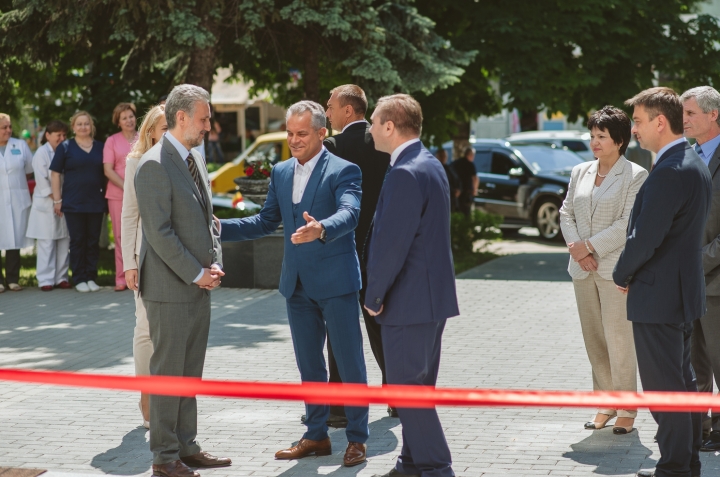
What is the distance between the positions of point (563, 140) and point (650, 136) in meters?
21.5

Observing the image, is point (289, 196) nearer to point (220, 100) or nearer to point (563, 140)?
point (563, 140)

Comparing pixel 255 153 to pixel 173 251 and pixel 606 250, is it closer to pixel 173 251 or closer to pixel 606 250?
pixel 606 250

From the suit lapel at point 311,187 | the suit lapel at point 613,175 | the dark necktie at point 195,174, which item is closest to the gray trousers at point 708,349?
the suit lapel at point 613,175

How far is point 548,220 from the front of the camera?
65.7 ft

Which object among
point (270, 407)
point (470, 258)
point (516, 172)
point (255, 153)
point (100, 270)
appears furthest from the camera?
point (255, 153)

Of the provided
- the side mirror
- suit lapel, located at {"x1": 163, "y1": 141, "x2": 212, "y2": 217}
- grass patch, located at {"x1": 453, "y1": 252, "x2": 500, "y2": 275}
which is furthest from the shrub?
suit lapel, located at {"x1": 163, "y1": 141, "x2": 212, "y2": 217}

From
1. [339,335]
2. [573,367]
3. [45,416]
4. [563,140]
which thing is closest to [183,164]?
[339,335]

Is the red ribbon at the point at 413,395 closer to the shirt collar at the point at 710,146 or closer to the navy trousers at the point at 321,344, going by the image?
the navy trousers at the point at 321,344

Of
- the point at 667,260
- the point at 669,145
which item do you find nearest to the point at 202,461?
the point at 667,260

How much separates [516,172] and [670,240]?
1583cm

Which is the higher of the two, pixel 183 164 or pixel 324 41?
pixel 324 41

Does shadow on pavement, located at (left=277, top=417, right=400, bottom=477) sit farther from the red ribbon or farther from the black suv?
the black suv

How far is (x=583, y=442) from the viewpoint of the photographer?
19.5ft

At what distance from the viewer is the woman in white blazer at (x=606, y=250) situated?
6148mm
